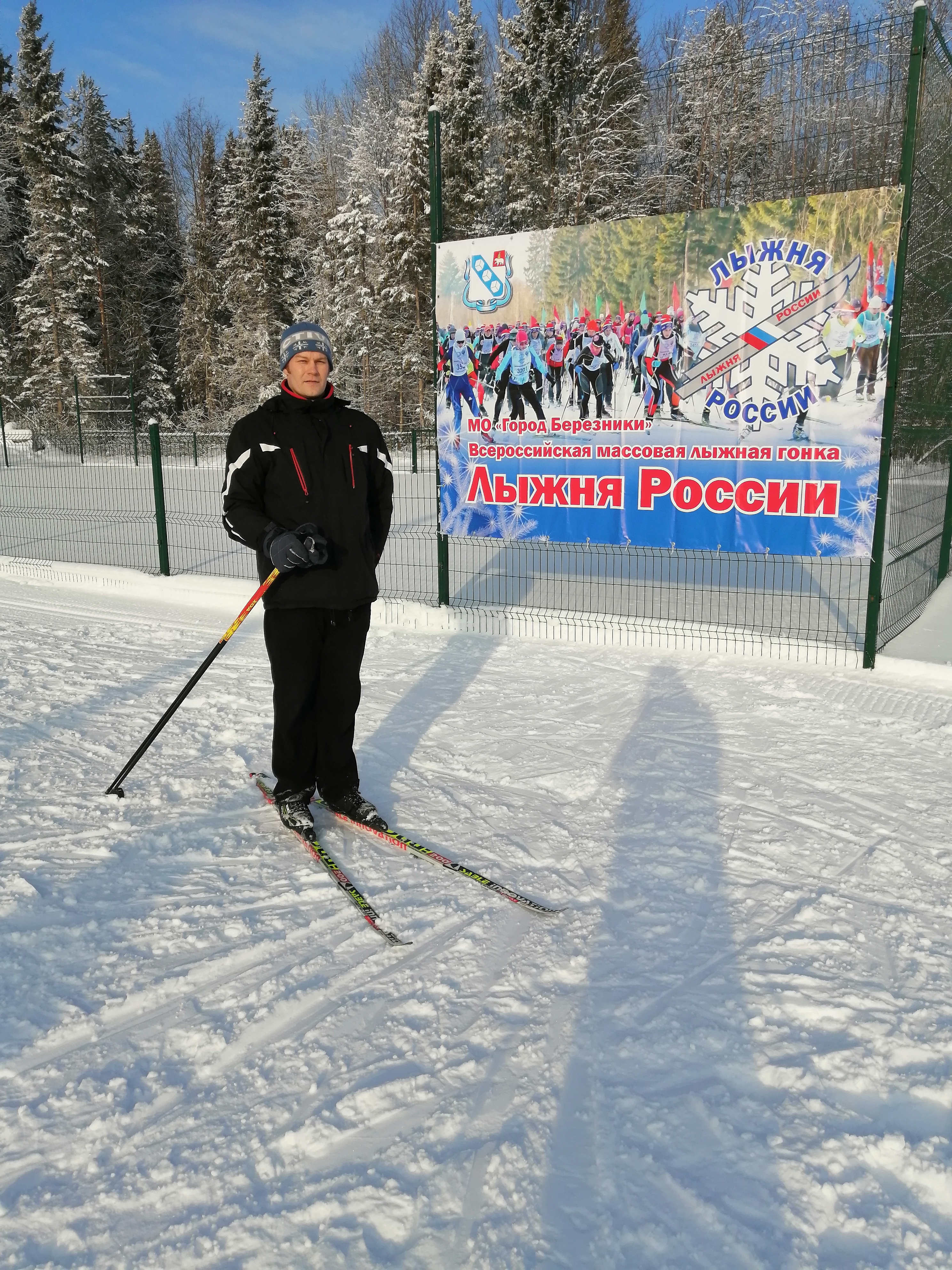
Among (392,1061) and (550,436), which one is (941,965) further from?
(550,436)

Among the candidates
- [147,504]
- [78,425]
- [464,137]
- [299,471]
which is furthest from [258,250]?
[299,471]

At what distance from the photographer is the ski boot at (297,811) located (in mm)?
3555

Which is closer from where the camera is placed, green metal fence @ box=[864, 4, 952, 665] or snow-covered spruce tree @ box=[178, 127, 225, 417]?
green metal fence @ box=[864, 4, 952, 665]

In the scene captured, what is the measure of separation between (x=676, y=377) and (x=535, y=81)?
20.1 meters

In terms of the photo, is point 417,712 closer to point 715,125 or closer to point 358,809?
point 358,809

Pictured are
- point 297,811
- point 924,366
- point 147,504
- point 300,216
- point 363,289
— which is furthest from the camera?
point 300,216

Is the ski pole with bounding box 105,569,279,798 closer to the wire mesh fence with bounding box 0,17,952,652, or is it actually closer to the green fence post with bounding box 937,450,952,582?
the wire mesh fence with bounding box 0,17,952,652

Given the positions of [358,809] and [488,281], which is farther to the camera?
[488,281]

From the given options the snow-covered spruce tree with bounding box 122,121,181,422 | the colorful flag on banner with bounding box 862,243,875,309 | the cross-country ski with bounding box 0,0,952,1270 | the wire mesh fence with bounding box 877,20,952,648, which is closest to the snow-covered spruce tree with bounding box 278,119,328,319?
the snow-covered spruce tree with bounding box 122,121,181,422

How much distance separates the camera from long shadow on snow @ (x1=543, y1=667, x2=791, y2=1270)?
1.81 metres

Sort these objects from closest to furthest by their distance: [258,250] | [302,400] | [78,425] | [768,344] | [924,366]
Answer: [302,400] → [768,344] → [924,366] → [78,425] → [258,250]

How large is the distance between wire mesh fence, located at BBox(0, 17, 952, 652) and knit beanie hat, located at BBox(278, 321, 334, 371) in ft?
12.8

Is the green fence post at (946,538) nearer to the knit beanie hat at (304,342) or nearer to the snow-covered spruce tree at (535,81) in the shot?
the knit beanie hat at (304,342)

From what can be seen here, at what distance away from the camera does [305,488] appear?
347 cm
